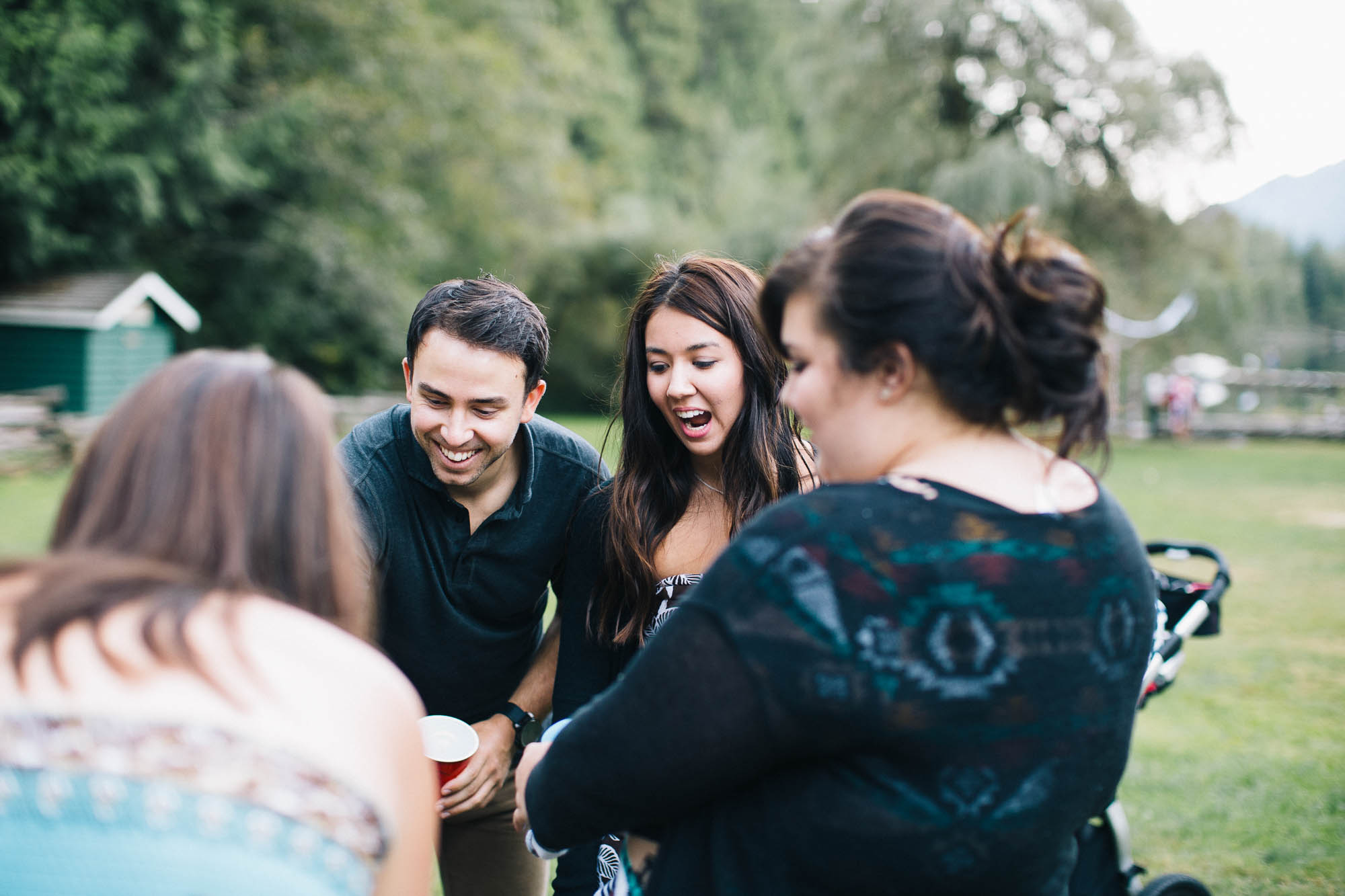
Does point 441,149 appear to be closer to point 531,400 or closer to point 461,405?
point 531,400

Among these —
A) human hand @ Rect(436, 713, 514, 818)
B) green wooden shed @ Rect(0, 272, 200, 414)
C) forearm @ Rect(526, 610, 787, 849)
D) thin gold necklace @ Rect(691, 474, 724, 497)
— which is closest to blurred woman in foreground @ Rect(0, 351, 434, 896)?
forearm @ Rect(526, 610, 787, 849)

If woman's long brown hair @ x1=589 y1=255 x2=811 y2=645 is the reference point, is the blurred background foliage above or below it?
above

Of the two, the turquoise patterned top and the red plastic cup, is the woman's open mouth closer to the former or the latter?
the red plastic cup

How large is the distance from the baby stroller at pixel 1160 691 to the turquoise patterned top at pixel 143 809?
2448 mm

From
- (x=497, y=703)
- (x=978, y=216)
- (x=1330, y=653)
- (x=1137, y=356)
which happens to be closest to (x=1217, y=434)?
(x=1137, y=356)

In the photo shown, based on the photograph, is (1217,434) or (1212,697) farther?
(1217,434)

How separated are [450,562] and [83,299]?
70.0 feet

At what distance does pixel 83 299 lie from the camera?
20.9 meters

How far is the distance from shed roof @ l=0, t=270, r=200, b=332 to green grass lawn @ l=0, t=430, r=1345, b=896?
753cm

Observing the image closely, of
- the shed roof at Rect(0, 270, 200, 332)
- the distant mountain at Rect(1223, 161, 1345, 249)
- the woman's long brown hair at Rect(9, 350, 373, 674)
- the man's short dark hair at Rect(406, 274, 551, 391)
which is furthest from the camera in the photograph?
the distant mountain at Rect(1223, 161, 1345, 249)

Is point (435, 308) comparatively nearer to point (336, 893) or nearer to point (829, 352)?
point (829, 352)

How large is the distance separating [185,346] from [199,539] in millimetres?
28909

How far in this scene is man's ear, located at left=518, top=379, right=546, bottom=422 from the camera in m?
3.21

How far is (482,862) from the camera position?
3287 millimetres
